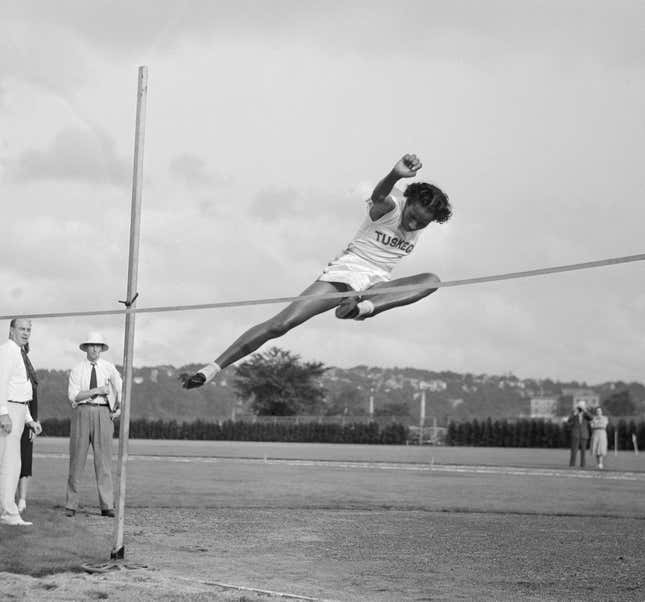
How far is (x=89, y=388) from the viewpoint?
15656 mm

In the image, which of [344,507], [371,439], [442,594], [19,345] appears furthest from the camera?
[371,439]

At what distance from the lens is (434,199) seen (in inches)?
301

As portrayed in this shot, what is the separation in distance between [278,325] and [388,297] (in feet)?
2.63

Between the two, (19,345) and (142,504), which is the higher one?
(19,345)

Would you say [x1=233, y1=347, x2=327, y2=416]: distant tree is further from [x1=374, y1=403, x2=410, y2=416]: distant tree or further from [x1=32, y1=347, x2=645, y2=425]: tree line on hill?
[x1=374, y1=403, x2=410, y2=416]: distant tree

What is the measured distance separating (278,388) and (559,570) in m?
19.6

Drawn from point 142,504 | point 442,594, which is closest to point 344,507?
point 142,504

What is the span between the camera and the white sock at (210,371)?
7211 millimetres

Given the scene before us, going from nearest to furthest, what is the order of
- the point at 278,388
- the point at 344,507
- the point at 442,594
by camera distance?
the point at 442,594 → the point at 344,507 → the point at 278,388

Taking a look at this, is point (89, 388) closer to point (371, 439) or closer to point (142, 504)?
point (142, 504)

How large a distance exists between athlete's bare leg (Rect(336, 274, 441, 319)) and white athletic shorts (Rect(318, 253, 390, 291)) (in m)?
0.06

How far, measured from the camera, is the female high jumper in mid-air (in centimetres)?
754

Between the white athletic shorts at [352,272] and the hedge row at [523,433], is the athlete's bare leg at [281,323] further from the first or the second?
the hedge row at [523,433]

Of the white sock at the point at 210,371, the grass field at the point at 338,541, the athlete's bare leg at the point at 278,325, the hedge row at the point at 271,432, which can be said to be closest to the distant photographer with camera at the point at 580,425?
the grass field at the point at 338,541
